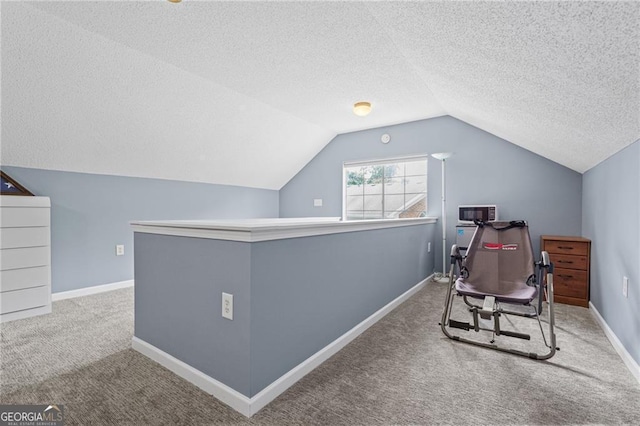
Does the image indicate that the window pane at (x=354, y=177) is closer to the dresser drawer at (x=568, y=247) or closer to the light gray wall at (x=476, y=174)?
the light gray wall at (x=476, y=174)

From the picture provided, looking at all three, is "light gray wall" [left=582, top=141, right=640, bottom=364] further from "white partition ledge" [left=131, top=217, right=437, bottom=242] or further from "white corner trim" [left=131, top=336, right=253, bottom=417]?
"white corner trim" [left=131, top=336, right=253, bottom=417]

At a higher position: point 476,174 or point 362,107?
point 362,107

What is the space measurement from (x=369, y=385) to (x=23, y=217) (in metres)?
3.19

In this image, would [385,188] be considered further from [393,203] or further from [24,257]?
[24,257]

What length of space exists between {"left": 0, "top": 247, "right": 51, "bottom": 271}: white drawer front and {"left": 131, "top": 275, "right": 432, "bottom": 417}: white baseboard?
1.51 m

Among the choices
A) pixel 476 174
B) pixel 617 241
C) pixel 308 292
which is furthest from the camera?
pixel 476 174

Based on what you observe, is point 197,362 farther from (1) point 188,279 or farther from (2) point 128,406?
(1) point 188,279

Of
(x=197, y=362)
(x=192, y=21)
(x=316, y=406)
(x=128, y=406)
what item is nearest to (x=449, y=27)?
(x=192, y=21)

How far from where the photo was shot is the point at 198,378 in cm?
168

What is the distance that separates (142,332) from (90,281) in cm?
202

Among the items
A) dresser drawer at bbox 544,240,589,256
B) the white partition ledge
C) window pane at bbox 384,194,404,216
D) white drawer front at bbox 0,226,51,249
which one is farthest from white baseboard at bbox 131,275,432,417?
window pane at bbox 384,194,404,216

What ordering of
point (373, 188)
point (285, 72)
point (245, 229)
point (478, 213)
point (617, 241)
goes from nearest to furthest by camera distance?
point (245, 229) → point (617, 241) → point (285, 72) → point (478, 213) → point (373, 188)

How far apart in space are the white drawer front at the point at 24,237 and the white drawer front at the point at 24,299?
407mm

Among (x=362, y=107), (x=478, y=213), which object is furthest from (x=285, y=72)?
(x=478, y=213)
